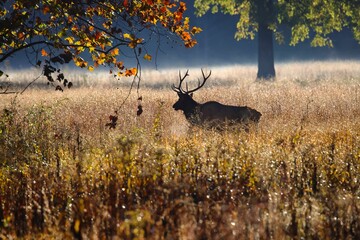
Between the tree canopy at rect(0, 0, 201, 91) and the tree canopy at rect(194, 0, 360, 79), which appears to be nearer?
the tree canopy at rect(0, 0, 201, 91)

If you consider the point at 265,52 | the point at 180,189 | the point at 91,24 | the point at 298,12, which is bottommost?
the point at 180,189

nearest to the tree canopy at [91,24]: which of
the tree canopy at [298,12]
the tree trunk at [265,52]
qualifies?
the tree canopy at [298,12]

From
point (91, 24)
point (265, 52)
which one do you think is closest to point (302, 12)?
point (265, 52)

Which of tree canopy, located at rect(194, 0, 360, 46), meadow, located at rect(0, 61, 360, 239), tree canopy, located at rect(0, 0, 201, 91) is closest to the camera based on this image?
meadow, located at rect(0, 61, 360, 239)

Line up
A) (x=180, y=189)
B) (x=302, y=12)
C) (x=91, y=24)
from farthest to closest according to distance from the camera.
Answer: (x=302, y=12) → (x=91, y=24) → (x=180, y=189)

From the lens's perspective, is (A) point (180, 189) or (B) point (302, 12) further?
(B) point (302, 12)

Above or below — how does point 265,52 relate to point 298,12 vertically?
below

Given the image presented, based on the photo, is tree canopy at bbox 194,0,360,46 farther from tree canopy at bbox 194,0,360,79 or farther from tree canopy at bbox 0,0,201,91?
tree canopy at bbox 0,0,201,91

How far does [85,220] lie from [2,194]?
4.37 ft

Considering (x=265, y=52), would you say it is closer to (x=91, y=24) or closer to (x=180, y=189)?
(x=91, y=24)

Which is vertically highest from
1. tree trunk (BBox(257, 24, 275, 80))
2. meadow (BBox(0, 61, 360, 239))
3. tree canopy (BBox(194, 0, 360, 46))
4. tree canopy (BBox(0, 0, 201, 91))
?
tree canopy (BBox(194, 0, 360, 46))

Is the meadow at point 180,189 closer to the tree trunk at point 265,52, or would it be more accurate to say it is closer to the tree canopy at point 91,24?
the tree canopy at point 91,24

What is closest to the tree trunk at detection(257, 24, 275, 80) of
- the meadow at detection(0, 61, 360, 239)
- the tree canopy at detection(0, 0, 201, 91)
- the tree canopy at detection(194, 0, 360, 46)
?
the tree canopy at detection(194, 0, 360, 46)

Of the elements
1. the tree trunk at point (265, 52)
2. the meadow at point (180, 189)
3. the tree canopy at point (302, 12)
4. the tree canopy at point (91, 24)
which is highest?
the tree canopy at point (302, 12)
